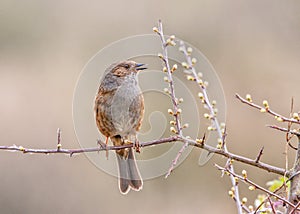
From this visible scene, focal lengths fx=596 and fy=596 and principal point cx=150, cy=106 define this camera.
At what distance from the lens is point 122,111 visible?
15.4ft

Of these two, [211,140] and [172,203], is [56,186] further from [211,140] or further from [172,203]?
[211,140]

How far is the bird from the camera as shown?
4.69 metres

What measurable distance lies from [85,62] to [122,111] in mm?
5816

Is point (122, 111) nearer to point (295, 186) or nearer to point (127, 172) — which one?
point (127, 172)

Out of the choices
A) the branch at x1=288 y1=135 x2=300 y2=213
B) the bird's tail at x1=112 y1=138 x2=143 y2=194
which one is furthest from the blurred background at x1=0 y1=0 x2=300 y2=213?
the branch at x1=288 y1=135 x2=300 y2=213

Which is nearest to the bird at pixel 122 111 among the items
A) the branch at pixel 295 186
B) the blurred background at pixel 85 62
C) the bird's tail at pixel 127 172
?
the bird's tail at pixel 127 172

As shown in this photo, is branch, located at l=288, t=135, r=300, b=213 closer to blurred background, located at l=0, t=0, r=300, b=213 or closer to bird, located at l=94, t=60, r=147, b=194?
bird, located at l=94, t=60, r=147, b=194

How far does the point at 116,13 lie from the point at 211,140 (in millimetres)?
7846

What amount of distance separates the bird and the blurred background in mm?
3884

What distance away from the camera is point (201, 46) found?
10461 millimetres

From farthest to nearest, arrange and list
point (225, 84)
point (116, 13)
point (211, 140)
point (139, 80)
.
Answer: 1. point (116, 13)
2. point (225, 84)
3. point (139, 80)
4. point (211, 140)

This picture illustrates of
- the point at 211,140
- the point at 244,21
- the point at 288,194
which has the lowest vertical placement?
the point at 288,194

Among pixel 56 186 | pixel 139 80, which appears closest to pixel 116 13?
pixel 56 186

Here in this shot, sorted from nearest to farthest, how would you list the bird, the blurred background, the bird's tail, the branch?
1. the branch
2. the bird
3. the bird's tail
4. the blurred background
